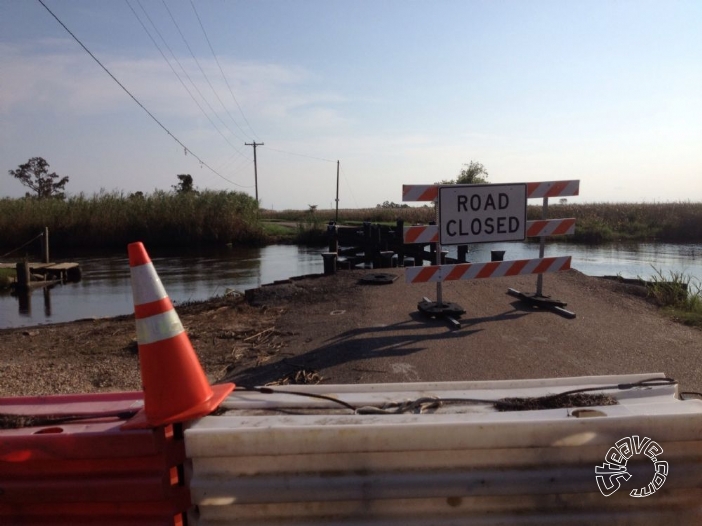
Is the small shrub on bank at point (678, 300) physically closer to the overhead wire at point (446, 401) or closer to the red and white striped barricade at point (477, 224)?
the red and white striped barricade at point (477, 224)

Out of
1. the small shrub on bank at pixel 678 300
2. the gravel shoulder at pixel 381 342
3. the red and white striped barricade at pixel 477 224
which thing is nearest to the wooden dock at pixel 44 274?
the gravel shoulder at pixel 381 342

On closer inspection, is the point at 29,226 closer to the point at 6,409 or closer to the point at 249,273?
the point at 249,273

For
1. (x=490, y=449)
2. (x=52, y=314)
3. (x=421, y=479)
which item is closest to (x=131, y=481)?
(x=421, y=479)

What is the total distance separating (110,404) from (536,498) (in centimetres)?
218

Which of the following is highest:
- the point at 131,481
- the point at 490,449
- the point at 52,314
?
the point at 490,449

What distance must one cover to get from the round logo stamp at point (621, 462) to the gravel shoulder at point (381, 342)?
2923 mm

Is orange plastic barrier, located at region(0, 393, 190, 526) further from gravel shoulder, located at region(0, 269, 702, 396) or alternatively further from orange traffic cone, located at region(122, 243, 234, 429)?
gravel shoulder, located at region(0, 269, 702, 396)

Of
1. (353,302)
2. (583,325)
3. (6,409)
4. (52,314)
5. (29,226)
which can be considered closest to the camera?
(6,409)

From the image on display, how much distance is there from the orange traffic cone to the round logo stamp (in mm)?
1849

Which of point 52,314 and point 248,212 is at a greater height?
point 248,212

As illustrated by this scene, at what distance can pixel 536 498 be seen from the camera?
8.44 feet

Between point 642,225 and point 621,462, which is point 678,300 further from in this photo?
point 642,225

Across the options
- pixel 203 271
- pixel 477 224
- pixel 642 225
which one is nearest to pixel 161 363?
pixel 477 224

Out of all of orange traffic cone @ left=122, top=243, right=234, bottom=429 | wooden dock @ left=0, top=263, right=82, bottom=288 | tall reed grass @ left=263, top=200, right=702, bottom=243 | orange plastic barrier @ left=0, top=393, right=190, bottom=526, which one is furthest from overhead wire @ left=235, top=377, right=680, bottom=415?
tall reed grass @ left=263, top=200, right=702, bottom=243
